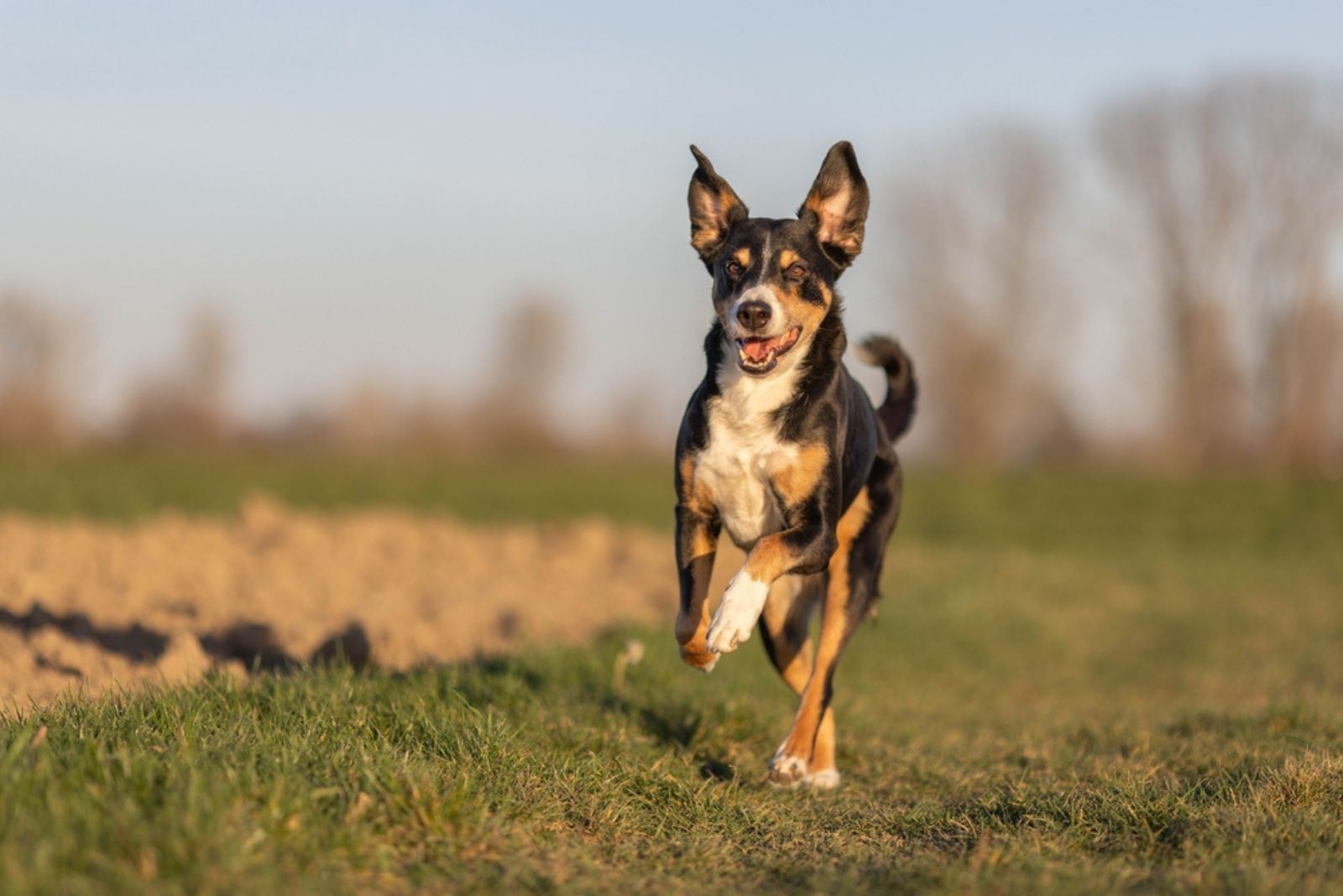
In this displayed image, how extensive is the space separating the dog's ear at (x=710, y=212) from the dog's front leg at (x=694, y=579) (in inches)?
47.5

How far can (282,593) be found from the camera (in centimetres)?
1061

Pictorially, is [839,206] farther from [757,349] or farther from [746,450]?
[746,450]

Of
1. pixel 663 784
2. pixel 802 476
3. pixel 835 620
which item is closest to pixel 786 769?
pixel 663 784

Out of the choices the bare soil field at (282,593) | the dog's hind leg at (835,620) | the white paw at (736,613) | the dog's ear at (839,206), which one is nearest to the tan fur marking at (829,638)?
the dog's hind leg at (835,620)

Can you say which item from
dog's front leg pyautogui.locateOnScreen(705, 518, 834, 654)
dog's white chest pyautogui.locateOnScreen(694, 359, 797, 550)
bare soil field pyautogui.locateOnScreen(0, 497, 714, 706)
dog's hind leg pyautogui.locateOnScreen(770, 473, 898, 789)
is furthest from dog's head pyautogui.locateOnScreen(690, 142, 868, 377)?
bare soil field pyautogui.locateOnScreen(0, 497, 714, 706)

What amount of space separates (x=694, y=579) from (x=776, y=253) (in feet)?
4.74

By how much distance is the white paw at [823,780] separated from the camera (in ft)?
19.7

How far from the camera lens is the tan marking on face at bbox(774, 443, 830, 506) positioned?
18.5 ft

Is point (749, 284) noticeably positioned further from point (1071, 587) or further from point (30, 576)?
point (1071, 587)

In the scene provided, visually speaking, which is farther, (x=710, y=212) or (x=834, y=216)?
(x=710, y=212)

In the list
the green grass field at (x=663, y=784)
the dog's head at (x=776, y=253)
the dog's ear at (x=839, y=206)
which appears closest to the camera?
the green grass field at (x=663, y=784)

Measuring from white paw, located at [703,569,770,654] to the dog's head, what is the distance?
891mm

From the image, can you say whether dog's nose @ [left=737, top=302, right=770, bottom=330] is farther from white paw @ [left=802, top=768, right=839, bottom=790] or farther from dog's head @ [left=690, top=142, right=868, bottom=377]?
white paw @ [left=802, top=768, right=839, bottom=790]

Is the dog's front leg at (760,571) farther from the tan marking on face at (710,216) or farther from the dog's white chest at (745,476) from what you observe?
the tan marking on face at (710,216)
